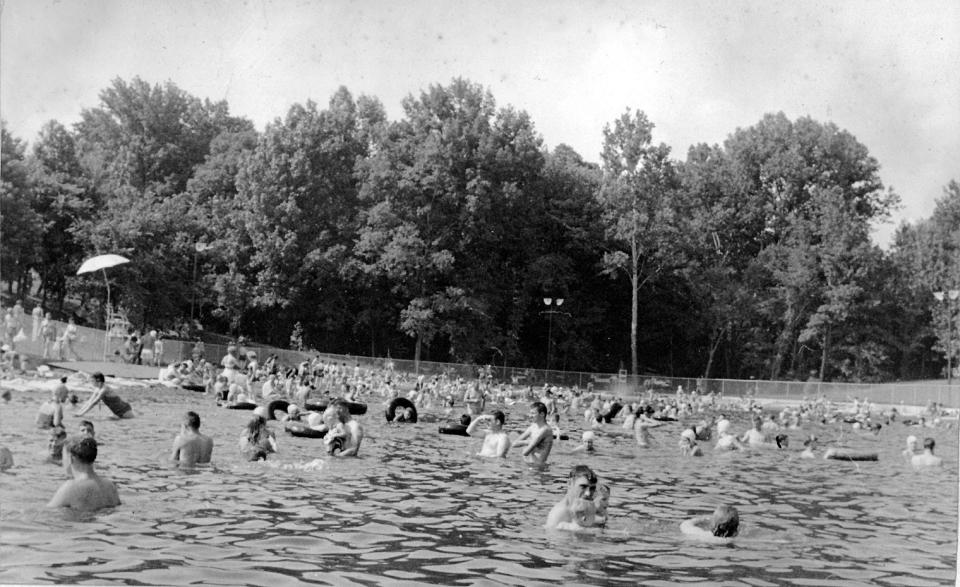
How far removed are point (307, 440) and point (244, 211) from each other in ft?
128

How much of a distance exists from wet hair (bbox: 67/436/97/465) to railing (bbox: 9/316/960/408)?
30.6 meters

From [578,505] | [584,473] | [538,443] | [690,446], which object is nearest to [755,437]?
[690,446]

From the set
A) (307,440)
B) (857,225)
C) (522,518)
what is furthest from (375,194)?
(522,518)

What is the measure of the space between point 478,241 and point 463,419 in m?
35.5

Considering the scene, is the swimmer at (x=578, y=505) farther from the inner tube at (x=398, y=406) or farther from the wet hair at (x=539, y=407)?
the inner tube at (x=398, y=406)

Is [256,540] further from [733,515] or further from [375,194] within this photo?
[375,194]

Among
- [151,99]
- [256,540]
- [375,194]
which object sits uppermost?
[151,99]

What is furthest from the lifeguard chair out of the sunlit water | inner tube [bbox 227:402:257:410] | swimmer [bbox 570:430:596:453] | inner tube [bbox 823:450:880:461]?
inner tube [bbox 823:450:880:461]

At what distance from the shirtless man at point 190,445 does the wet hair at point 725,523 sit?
Answer: 875cm

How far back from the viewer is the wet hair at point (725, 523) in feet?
39.2

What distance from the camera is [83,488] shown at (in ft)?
37.4

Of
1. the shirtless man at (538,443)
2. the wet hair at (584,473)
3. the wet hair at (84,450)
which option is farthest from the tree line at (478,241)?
the wet hair at (584,473)

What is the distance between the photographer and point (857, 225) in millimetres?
65188

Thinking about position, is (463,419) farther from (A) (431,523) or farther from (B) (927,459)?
(A) (431,523)
